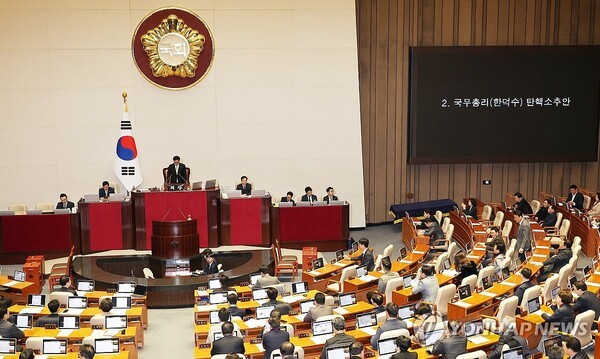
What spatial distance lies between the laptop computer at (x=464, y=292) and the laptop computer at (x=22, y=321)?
6.26 metres

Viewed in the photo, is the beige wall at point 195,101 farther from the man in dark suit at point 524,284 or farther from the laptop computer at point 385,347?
the laptop computer at point 385,347

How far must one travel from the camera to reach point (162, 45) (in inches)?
690

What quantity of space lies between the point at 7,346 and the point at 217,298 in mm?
3517

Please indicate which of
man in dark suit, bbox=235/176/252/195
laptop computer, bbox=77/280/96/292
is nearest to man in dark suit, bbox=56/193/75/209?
man in dark suit, bbox=235/176/252/195

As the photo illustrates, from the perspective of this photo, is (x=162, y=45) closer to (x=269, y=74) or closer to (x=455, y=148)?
(x=269, y=74)

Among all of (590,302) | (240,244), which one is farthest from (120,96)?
(590,302)

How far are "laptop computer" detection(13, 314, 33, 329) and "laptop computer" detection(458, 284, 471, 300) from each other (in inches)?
246

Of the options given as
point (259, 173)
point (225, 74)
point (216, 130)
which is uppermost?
point (225, 74)

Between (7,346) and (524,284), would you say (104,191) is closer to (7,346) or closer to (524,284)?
(7,346)

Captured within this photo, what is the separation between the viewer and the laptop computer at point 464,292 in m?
10.7

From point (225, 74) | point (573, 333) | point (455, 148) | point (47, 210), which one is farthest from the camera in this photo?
point (455, 148)

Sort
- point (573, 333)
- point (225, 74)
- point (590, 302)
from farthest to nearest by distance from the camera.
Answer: point (225, 74), point (590, 302), point (573, 333)

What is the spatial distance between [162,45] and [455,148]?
8330 mm

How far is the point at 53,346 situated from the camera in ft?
29.0
